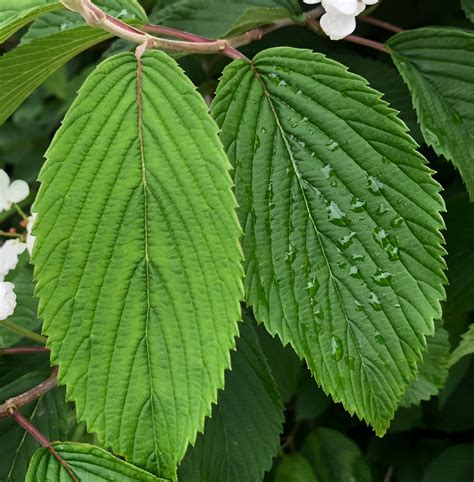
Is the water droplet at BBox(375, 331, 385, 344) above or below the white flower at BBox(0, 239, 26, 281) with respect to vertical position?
below

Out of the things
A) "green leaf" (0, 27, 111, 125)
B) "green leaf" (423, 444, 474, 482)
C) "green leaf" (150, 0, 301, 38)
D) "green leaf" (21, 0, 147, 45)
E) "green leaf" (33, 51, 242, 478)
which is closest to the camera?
"green leaf" (33, 51, 242, 478)

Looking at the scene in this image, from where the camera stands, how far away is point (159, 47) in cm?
92

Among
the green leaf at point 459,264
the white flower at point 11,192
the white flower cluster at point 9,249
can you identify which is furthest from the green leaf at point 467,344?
the white flower at point 11,192

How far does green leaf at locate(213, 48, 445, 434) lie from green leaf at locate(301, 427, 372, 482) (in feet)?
1.55

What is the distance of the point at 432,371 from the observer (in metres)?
1.19

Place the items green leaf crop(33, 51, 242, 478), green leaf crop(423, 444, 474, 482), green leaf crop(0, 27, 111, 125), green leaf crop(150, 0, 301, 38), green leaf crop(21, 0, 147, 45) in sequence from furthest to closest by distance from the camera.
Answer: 1. green leaf crop(423, 444, 474, 482)
2. green leaf crop(150, 0, 301, 38)
3. green leaf crop(21, 0, 147, 45)
4. green leaf crop(0, 27, 111, 125)
5. green leaf crop(33, 51, 242, 478)

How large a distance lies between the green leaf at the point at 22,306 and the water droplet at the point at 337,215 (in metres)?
0.61

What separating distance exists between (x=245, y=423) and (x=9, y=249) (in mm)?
481

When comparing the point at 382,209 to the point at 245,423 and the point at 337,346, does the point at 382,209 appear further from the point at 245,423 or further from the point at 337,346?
the point at 245,423

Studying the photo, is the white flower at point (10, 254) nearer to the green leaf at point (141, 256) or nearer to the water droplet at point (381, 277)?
the green leaf at point (141, 256)

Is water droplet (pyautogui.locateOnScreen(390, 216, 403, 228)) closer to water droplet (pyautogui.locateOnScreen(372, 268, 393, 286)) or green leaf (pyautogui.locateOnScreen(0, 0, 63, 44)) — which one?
water droplet (pyautogui.locateOnScreen(372, 268, 393, 286))

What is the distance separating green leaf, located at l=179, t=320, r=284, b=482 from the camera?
1190mm

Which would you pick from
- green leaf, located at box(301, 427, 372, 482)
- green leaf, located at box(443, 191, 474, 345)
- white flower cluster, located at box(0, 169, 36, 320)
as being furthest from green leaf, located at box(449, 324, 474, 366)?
white flower cluster, located at box(0, 169, 36, 320)

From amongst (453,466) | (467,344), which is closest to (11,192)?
(467,344)
